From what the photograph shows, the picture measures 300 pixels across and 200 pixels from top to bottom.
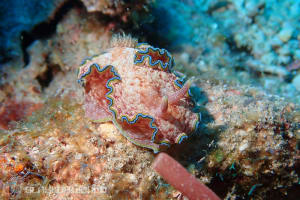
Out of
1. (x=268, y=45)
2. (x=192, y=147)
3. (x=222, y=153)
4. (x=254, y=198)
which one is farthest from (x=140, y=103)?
(x=268, y=45)

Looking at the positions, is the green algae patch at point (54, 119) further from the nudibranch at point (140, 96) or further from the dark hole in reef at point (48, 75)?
the dark hole in reef at point (48, 75)

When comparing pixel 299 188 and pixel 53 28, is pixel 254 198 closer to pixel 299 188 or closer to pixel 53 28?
pixel 299 188

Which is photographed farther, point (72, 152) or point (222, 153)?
point (222, 153)

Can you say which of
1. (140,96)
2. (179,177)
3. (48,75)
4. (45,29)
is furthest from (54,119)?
(45,29)

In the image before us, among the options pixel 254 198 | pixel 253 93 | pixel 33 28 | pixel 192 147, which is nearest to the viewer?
pixel 192 147

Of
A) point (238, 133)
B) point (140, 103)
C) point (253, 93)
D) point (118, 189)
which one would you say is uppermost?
point (253, 93)

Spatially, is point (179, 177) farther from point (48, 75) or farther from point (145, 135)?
point (48, 75)

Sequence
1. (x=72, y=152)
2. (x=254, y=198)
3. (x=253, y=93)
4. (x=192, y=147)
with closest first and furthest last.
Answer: (x=72, y=152)
(x=192, y=147)
(x=254, y=198)
(x=253, y=93)

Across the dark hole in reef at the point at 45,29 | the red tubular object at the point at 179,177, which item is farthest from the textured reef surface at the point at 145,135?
the dark hole in reef at the point at 45,29
